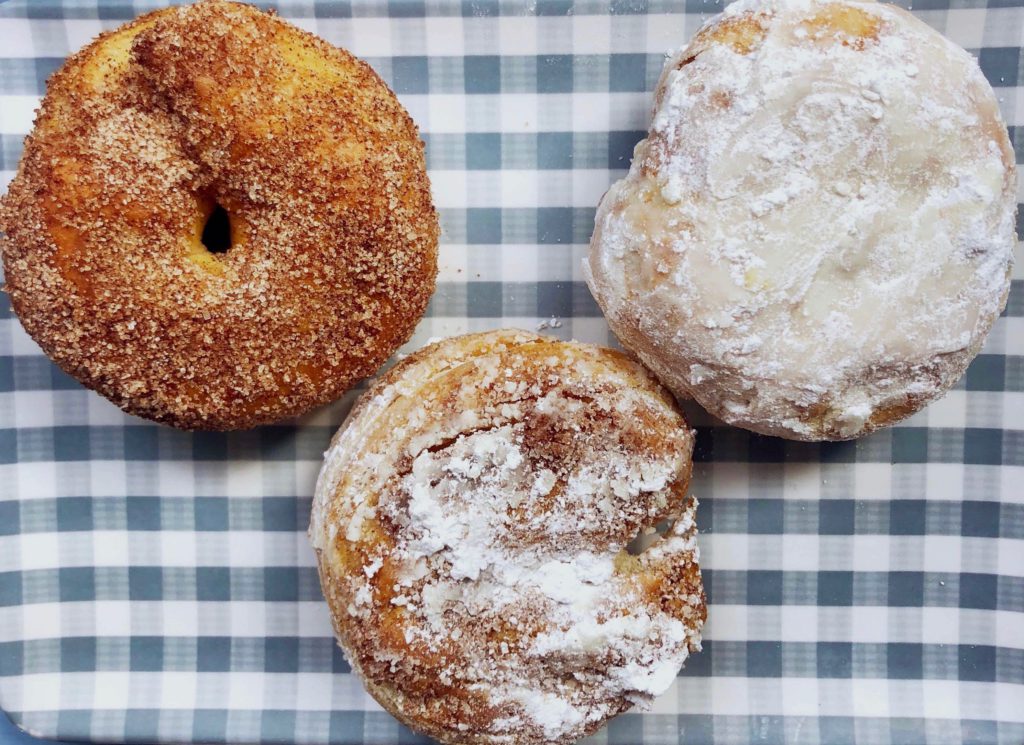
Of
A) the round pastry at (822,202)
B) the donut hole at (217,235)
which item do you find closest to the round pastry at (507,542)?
the round pastry at (822,202)

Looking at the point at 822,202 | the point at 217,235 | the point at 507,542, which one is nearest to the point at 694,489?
the point at 507,542

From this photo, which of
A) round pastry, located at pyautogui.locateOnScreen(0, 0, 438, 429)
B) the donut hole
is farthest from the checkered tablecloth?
the donut hole

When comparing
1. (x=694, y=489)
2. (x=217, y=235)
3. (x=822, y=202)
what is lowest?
(x=694, y=489)

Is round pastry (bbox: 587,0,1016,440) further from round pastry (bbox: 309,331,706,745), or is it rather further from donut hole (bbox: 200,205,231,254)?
donut hole (bbox: 200,205,231,254)

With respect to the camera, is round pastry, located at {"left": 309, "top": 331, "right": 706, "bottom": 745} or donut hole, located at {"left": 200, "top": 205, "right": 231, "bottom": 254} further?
donut hole, located at {"left": 200, "top": 205, "right": 231, "bottom": 254}

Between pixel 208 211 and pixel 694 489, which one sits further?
pixel 694 489

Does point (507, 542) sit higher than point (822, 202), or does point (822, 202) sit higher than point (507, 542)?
point (822, 202)

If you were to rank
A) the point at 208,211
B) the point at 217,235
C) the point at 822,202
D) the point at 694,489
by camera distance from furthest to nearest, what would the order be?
the point at 694,489, the point at 217,235, the point at 208,211, the point at 822,202

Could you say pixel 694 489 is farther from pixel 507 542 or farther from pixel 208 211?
pixel 208 211
